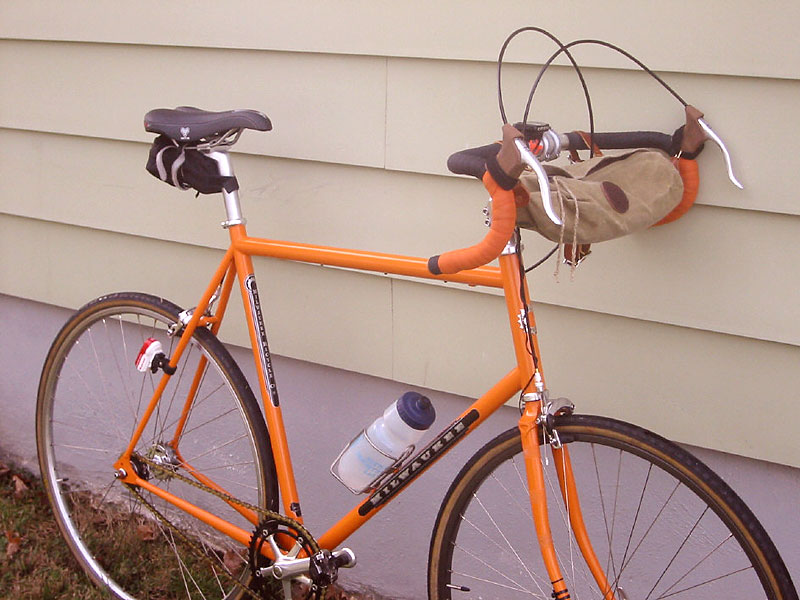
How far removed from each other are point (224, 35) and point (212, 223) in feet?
1.75

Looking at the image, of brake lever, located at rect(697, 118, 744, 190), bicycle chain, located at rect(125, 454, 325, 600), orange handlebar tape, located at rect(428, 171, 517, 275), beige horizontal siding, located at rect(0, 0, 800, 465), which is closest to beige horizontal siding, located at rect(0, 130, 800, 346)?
beige horizontal siding, located at rect(0, 0, 800, 465)

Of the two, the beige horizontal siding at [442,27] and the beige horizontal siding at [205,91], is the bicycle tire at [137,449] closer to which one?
the beige horizontal siding at [205,91]

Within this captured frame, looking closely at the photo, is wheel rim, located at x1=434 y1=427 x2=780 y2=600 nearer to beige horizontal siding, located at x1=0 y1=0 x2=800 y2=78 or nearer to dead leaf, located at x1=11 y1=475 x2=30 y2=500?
beige horizontal siding, located at x1=0 y1=0 x2=800 y2=78

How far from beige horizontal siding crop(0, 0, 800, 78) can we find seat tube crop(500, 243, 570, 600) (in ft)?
1.84

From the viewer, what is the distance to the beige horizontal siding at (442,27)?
1851 mm

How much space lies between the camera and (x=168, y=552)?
2.86 m

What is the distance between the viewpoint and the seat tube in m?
1.75

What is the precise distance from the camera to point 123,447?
3115mm

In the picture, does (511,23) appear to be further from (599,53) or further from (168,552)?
(168,552)

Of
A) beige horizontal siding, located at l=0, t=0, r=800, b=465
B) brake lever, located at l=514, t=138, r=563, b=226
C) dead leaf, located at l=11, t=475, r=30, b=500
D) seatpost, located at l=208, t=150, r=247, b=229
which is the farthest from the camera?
dead leaf, located at l=11, t=475, r=30, b=500

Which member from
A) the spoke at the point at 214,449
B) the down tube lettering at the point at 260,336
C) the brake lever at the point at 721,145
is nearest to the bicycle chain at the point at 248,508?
the down tube lettering at the point at 260,336

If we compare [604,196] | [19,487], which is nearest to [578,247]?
[604,196]

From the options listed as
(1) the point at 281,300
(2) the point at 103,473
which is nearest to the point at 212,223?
(1) the point at 281,300

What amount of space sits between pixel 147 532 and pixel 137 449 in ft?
0.90
